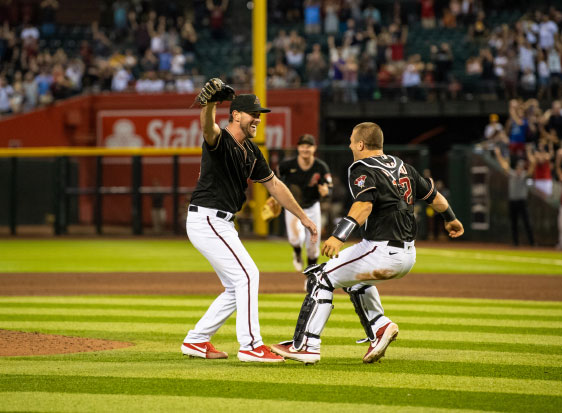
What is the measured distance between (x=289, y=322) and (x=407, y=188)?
128 inches

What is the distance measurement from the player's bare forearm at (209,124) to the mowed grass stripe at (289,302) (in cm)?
490

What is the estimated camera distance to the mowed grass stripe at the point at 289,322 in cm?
948

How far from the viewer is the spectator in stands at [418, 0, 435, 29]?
97.0ft

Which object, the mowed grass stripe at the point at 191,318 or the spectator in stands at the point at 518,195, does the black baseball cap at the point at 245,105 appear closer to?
the mowed grass stripe at the point at 191,318

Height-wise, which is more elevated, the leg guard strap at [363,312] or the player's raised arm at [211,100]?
→ the player's raised arm at [211,100]

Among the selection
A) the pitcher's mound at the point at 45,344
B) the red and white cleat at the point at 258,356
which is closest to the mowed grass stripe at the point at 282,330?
the pitcher's mound at the point at 45,344

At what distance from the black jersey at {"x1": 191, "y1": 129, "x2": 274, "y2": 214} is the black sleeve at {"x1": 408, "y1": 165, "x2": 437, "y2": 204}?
129 cm

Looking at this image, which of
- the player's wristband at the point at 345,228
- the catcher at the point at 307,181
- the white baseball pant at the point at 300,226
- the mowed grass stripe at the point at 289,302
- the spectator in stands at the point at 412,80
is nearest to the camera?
the player's wristband at the point at 345,228

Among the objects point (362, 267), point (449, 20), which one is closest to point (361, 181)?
point (362, 267)

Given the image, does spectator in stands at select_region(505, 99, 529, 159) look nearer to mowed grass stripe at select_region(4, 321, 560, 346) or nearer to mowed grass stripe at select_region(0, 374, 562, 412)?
mowed grass stripe at select_region(4, 321, 560, 346)

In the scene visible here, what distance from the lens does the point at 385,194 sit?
7117mm

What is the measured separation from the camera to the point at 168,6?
3303 centimetres

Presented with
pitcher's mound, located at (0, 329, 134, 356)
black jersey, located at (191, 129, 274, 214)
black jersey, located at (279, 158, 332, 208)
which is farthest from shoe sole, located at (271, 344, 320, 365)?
black jersey, located at (279, 158, 332, 208)

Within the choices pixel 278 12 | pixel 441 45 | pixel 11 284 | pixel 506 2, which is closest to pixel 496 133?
pixel 441 45
